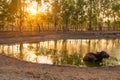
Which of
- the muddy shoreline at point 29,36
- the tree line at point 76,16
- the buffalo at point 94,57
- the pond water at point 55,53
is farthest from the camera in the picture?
the tree line at point 76,16

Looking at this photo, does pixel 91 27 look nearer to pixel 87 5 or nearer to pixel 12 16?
pixel 87 5

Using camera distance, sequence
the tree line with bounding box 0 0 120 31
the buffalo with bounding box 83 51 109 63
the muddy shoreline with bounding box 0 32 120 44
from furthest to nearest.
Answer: the tree line with bounding box 0 0 120 31 → the muddy shoreline with bounding box 0 32 120 44 → the buffalo with bounding box 83 51 109 63

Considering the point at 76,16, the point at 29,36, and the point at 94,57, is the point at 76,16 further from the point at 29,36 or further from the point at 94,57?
the point at 94,57

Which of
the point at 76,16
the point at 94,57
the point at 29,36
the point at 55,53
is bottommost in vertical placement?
the point at 55,53

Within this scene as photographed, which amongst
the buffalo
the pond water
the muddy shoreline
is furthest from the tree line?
the buffalo

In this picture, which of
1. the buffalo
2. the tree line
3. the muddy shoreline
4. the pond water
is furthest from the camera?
the tree line

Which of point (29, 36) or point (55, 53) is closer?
point (55, 53)

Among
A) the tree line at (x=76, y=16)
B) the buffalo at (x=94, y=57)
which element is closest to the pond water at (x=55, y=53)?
the buffalo at (x=94, y=57)

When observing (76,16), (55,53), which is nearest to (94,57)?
(55,53)

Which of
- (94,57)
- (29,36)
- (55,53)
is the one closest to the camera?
(94,57)

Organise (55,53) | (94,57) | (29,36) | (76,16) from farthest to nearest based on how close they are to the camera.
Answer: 1. (76,16)
2. (29,36)
3. (55,53)
4. (94,57)

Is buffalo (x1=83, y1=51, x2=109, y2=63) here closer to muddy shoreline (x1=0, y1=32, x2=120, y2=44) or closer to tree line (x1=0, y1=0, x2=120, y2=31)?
muddy shoreline (x1=0, y1=32, x2=120, y2=44)

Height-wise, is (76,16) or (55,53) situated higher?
(76,16)

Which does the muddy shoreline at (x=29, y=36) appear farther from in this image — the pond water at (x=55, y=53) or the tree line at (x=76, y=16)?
the tree line at (x=76, y=16)
